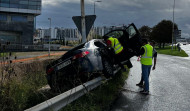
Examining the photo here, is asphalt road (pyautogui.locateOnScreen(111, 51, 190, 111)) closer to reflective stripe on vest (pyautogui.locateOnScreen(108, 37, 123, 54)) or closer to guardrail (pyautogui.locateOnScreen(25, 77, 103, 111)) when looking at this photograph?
guardrail (pyautogui.locateOnScreen(25, 77, 103, 111))

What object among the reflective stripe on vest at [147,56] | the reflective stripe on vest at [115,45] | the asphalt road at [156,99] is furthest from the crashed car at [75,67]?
the reflective stripe on vest at [147,56]

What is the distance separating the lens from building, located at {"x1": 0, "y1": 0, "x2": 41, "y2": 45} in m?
52.0

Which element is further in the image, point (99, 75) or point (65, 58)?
point (99, 75)

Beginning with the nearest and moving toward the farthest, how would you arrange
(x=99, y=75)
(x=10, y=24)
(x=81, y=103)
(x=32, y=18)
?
(x=81, y=103), (x=99, y=75), (x=10, y=24), (x=32, y=18)

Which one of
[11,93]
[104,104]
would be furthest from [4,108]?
[104,104]

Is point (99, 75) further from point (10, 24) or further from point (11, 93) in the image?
point (10, 24)

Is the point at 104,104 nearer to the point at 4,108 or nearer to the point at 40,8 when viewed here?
the point at 4,108

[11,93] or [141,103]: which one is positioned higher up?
[11,93]

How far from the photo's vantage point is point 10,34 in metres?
53.7

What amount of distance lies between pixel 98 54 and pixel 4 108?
10.5 ft

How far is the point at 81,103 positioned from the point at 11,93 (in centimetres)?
140

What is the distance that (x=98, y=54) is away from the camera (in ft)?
20.4

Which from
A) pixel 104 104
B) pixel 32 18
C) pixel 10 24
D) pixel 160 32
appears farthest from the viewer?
pixel 160 32

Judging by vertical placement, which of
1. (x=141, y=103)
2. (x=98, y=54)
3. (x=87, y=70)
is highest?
(x=98, y=54)
